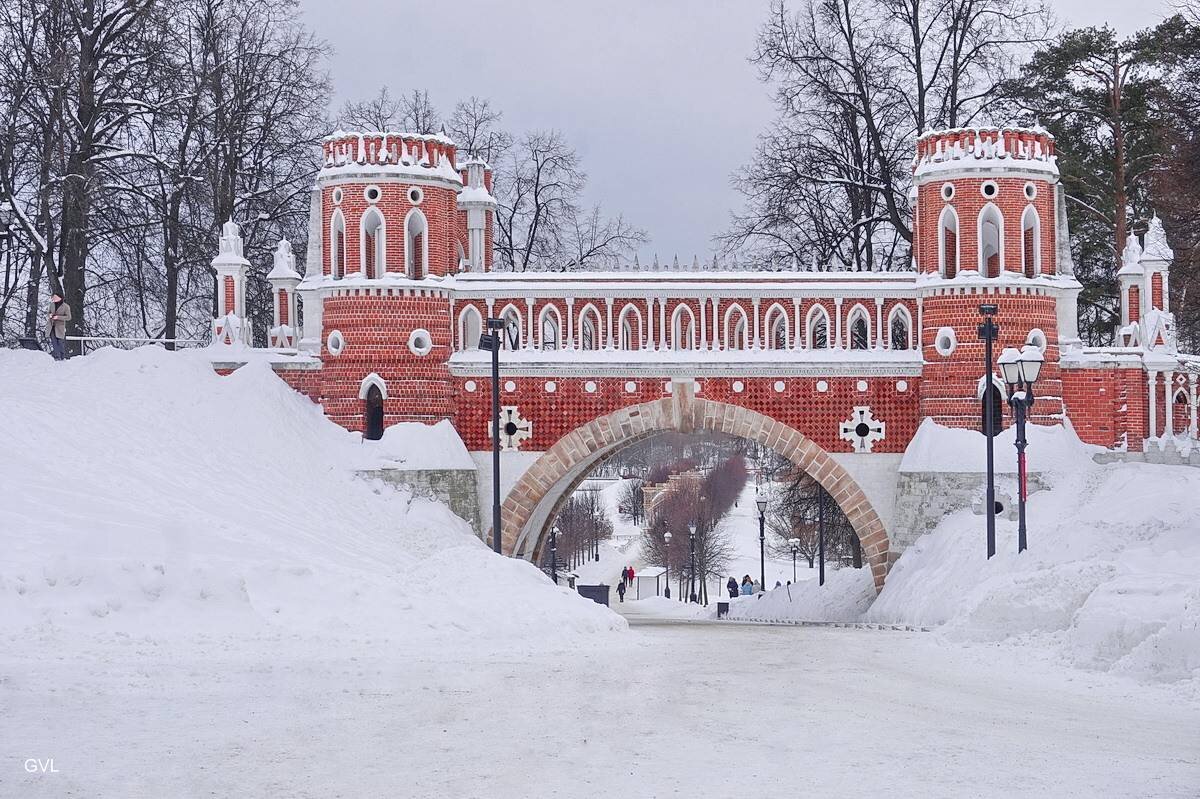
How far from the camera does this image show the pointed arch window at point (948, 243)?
27078 millimetres

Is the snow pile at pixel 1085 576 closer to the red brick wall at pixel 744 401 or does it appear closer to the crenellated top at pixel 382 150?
the red brick wall at pixel 744 401

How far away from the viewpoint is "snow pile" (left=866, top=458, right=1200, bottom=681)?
47.7 ft

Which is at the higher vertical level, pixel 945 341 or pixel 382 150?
pixel 382 150

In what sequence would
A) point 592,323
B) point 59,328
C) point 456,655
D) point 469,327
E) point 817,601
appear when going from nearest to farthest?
point 456,655
point 59,328
point 592,323
point 469,327
point 817,601

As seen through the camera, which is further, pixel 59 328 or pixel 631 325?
pixel 631 325

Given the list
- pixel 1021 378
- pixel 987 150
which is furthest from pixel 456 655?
pixel 987 150

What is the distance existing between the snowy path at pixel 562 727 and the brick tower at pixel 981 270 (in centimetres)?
1162

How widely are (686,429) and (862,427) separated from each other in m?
2.95

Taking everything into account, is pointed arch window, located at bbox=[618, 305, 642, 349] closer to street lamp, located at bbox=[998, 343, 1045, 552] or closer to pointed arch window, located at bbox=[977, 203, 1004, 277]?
pointed arch window, located at bbox=[977, 203, 1004, 277]

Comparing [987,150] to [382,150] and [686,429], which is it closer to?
[686,429]

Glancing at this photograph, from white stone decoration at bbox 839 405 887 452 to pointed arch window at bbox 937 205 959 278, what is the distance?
265 cm

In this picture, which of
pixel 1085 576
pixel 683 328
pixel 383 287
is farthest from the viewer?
pixel 683 328

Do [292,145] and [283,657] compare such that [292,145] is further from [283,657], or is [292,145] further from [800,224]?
[283,657]

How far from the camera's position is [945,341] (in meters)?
26.9
